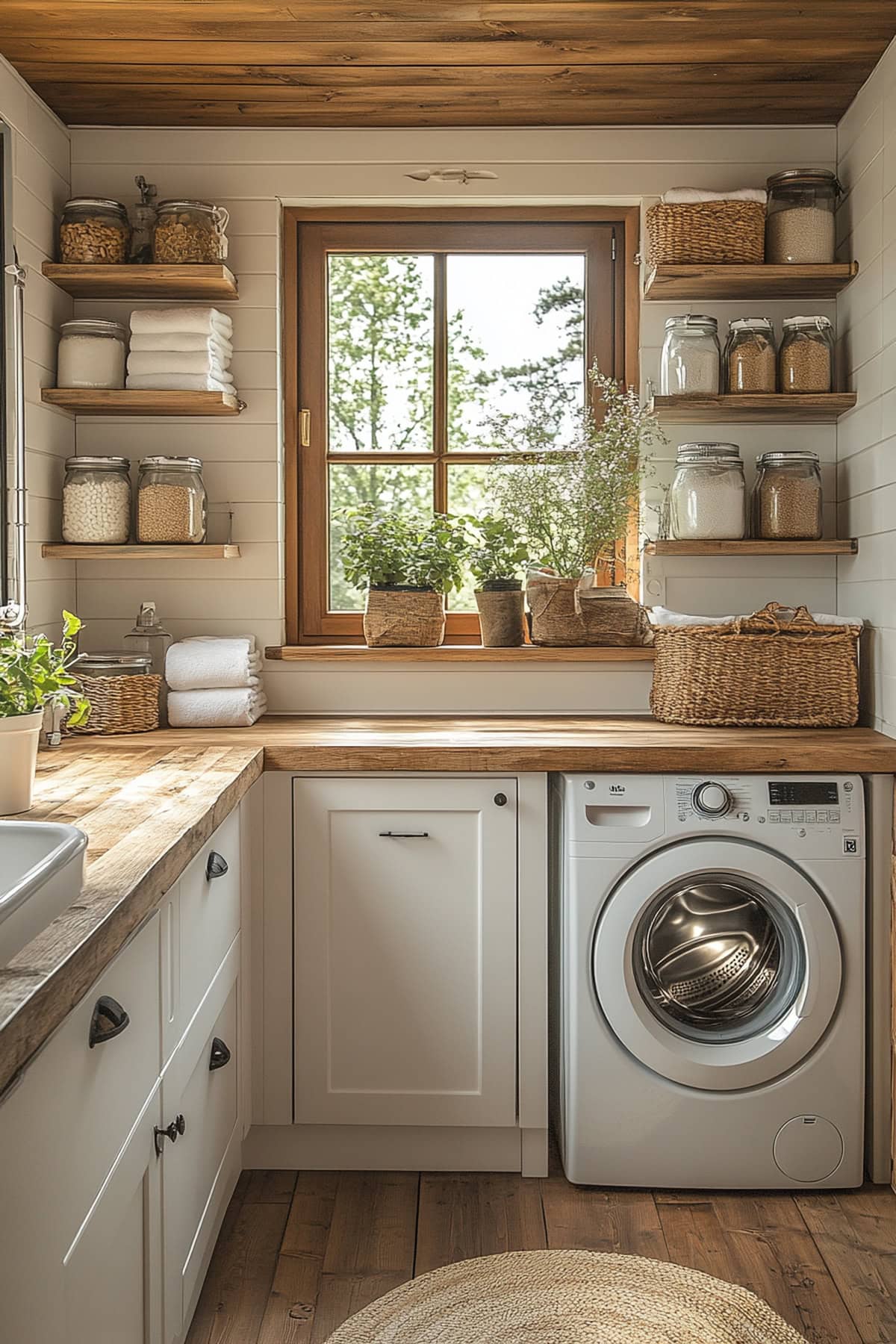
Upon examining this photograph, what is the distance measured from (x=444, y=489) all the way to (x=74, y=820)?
5.37 ft

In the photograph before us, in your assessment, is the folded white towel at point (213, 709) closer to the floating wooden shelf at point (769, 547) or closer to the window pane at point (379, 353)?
the window pane at point (379, 353)

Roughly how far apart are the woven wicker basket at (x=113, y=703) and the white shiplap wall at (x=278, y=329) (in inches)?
14.8

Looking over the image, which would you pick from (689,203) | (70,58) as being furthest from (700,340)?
(70,58)

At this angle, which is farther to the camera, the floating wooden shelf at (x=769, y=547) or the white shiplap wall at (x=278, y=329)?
the white shiplap wall at (x=278, y=329)

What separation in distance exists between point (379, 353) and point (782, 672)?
52.5 inches

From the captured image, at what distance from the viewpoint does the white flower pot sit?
1.79 metres

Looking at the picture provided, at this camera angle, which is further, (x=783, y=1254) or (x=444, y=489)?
(x=444, y=489)

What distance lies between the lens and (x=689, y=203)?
2.81 metres

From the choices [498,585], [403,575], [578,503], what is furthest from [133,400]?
[578,503]

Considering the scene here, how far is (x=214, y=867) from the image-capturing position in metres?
1.97

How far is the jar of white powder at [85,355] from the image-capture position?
2799 mm

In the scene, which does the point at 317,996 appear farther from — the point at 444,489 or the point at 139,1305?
the point at 444,489

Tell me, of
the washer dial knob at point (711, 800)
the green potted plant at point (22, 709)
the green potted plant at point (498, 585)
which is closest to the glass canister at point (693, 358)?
the green potted plant at point (498, 585)

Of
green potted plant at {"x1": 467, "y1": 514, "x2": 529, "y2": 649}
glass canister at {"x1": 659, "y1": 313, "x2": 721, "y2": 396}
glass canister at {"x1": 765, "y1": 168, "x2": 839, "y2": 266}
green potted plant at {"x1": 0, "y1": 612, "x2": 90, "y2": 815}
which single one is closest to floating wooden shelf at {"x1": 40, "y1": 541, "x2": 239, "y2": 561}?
green potted plant at {"x1": 467, "y1": 514, "x2": 529, "y2": 649}
